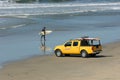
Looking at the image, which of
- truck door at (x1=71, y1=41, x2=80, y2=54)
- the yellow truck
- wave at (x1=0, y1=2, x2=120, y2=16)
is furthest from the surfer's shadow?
wave at (x1=0, y1=2, x2=120, y2=16)

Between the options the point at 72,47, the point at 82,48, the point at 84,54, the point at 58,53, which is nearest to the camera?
the point at 84,54

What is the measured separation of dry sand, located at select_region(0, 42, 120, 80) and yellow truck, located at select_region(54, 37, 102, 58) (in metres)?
0.48

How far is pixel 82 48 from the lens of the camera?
102ft

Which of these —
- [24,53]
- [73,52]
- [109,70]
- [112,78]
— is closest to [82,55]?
[73,52]

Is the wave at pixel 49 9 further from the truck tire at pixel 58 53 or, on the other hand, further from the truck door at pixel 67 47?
the truck door at pixel 67 47

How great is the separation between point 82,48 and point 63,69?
5860 mm

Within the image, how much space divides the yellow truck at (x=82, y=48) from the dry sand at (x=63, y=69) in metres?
0.48

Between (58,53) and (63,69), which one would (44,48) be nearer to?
(58,53)

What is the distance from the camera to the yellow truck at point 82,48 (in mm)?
30741

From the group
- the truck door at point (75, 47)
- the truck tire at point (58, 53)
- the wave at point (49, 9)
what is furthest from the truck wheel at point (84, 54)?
the wave at point (49, 9)

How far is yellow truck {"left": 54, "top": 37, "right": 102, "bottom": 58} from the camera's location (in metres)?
30.7

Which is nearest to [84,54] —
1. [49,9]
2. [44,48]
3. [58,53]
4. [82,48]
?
[82,48]

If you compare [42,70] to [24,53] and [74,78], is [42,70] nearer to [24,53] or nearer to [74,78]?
[74,78]

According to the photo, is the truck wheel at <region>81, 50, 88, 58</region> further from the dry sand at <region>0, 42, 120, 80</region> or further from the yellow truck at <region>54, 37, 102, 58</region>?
the dry sand at <region>0, 42, 120, 80</region>
